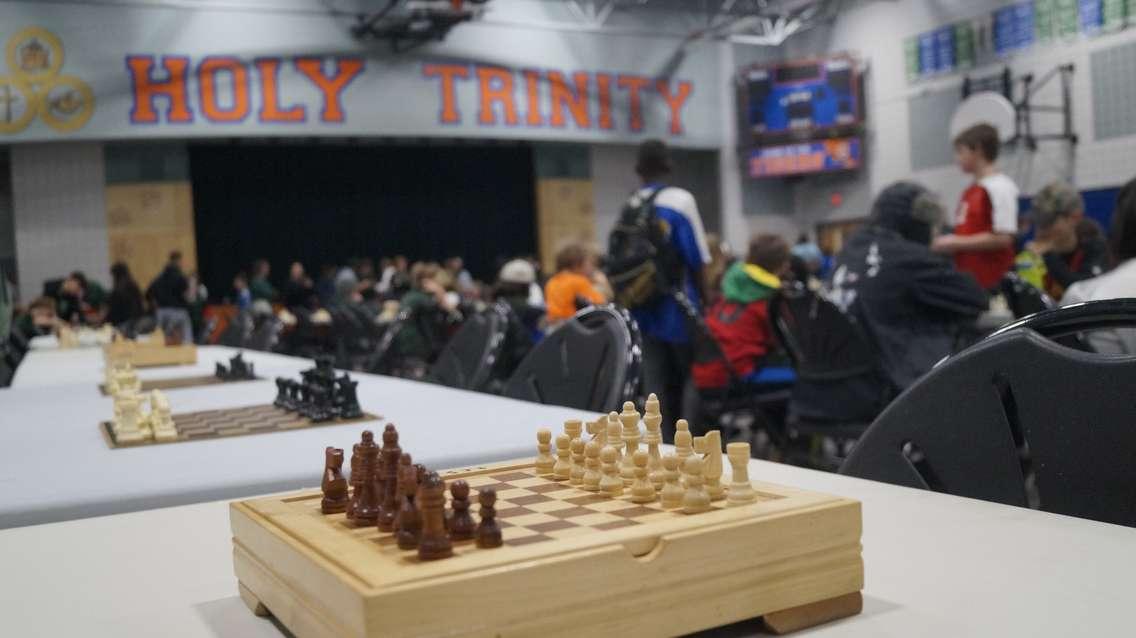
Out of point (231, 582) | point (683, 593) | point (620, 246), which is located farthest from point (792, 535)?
point (620, 246)

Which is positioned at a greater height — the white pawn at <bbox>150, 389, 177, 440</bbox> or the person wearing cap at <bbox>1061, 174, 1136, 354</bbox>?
the person wearing cap at <bbox>1061, 174, 1136, 354</bbox>

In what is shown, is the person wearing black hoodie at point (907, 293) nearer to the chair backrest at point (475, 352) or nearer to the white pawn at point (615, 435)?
the chair backrest at point (475, 352)

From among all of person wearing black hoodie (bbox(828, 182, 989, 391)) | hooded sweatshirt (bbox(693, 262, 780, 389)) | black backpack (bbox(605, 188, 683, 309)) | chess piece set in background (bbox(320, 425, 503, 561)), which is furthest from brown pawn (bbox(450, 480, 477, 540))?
hooded sweatshirt (bbox(693, 262, 780, 389))

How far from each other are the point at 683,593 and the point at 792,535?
0.09 metres

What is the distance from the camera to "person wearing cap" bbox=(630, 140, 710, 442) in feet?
14.8

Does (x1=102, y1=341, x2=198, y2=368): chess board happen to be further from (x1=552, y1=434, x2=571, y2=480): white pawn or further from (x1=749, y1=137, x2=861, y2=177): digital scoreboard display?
(x1=749, y1=137, x2=861, y2=177): digital scoreboard display

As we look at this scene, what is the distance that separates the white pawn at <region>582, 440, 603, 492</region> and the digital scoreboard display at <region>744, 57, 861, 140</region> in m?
15.8

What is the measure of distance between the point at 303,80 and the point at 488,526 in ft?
45.3

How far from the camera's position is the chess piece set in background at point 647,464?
29.7 inches

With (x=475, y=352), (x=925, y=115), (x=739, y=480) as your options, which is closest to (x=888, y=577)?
(x=739, y=480)

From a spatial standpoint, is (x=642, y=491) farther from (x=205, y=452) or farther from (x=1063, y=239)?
(x=1063, y=239)

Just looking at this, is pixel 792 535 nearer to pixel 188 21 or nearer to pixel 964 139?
pixel 964 139

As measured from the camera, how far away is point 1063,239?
14.8 ft

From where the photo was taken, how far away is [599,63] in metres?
15.8
